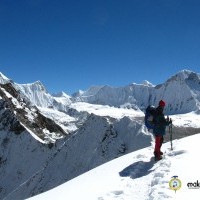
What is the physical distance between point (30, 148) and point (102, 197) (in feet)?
256

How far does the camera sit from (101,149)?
68.0 metres

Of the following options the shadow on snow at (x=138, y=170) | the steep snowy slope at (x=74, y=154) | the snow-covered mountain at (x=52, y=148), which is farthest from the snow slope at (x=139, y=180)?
the steep snowy slope at (x=74, y=154)

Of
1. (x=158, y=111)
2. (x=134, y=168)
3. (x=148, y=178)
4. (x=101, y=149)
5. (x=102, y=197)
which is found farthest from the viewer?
(x=101, y=149)

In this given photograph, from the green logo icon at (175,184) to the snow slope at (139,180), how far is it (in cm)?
12

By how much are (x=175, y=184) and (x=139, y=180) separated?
2.24m

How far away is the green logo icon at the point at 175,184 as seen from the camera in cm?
1201

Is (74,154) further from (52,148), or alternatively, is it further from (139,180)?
(139,180)

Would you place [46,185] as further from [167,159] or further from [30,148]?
[167,159]

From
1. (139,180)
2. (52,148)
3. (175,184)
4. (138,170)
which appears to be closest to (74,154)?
(52,148)

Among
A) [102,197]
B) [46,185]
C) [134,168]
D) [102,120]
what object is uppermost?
[102,120]

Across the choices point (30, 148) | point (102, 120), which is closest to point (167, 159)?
point (102, 120)

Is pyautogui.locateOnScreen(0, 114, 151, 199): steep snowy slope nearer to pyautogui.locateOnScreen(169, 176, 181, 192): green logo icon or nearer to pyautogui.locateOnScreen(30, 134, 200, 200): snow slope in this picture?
pyautogui.locateOnScreen(30, 134, 200, 200): snow slope

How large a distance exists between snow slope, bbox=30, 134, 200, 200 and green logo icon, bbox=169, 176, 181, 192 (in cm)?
12

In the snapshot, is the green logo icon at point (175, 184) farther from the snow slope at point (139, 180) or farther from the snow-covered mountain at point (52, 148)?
the snow-covered mountain at point (52, 148)
